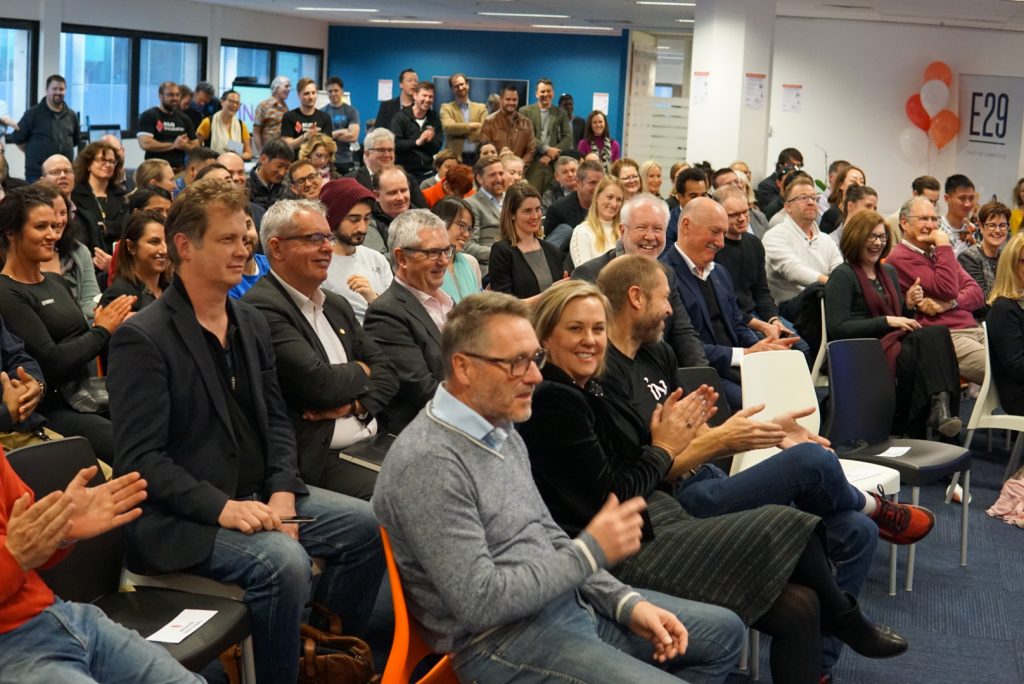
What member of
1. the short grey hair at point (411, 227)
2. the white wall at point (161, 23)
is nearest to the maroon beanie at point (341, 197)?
Result: the short grey hair at point (411, 227)

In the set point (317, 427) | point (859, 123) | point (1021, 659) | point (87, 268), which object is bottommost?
point (1021, 659)

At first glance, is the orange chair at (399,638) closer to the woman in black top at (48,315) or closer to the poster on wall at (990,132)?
the woman in black top at (48,315)

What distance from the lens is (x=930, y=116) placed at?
1374 cm

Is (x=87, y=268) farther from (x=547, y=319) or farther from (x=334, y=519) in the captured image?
(x=547, y=319)

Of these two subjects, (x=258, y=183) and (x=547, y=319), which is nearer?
(x=547, y=319)

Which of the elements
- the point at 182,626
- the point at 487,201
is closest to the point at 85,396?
the point at 182,626

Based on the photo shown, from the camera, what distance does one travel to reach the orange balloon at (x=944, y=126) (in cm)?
1373

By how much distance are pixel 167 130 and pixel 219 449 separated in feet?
32.8

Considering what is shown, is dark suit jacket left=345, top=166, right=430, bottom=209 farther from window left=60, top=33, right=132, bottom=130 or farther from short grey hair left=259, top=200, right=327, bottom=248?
window left=60, top=33, right=132, bottom=130

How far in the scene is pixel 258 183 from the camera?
7629 millimetres

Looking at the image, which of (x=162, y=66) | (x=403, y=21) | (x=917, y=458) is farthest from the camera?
(x=403, y=21)

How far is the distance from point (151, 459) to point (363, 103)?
19416mm

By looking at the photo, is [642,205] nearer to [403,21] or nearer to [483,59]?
[403,21]

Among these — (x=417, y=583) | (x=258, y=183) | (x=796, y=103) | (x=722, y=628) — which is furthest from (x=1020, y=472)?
(x=796, y=103)
